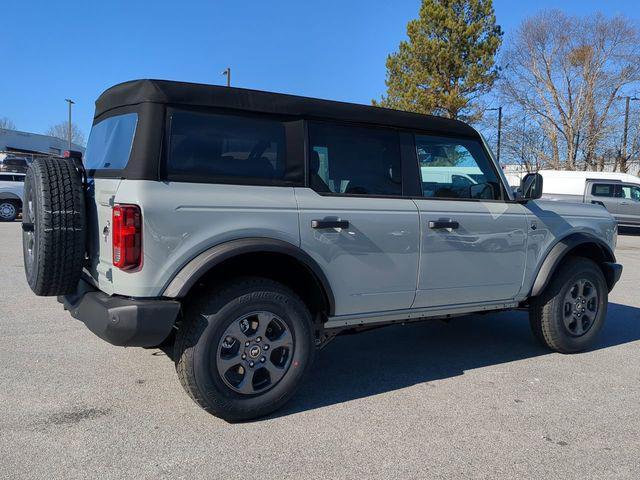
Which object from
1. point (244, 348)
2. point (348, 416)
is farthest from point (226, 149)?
point (348, 416)

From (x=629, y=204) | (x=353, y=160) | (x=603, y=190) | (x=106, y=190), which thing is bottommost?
(x=629, y=204)

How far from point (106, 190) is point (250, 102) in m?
1.04

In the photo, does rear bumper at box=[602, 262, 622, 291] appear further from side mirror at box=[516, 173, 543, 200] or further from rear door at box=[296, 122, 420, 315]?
rear door at box=[296, 122, 420, 315]

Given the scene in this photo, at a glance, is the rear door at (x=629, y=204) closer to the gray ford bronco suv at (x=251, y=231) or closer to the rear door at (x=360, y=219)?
the gray ford bronco suv at (x=251, y=231)

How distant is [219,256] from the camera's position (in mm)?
3219

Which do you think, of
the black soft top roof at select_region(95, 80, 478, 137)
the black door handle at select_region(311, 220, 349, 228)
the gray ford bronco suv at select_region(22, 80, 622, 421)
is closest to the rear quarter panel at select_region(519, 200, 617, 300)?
the gray ford bronco suv at select_region(22, 80, 622, 421)

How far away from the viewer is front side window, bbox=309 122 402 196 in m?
3.81

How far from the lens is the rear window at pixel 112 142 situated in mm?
3377

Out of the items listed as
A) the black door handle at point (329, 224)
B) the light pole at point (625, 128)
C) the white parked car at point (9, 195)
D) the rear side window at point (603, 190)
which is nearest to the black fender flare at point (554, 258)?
the black door handle at point (329, 224)

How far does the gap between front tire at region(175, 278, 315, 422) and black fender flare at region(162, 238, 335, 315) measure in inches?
9.1

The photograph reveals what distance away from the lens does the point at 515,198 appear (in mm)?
4738

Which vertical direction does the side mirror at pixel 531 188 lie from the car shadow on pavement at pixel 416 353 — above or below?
above

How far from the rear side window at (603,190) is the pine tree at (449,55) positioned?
8.79 metres

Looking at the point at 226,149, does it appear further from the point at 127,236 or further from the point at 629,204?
the point at 629,204
